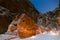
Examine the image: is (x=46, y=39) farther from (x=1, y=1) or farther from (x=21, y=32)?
(x=1, y=1)

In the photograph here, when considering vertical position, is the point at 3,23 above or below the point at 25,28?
above

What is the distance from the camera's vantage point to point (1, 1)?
20297 millimetres

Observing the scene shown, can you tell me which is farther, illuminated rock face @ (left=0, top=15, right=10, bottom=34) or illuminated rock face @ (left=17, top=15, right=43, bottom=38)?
illuminated rock face @ (left=0, top=15, right=10, bottom=34)

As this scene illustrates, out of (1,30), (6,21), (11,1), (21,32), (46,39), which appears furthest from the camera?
(11,1)

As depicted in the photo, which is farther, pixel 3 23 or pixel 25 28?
pixel 3 23

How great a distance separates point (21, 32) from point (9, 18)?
12.5 metres

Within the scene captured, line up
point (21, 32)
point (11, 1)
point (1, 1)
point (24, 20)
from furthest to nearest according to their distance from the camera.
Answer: point (11, 1)
point (1, 1)
point (24, 20)
point (21, 32)

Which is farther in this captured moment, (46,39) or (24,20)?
(24,20)

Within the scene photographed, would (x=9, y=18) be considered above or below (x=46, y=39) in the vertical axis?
above

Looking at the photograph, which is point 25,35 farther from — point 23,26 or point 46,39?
point 46,39

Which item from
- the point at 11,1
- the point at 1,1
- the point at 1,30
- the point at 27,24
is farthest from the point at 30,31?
the point at 11,1

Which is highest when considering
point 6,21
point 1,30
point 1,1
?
point 1,1

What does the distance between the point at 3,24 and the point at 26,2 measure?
1297 centimetres

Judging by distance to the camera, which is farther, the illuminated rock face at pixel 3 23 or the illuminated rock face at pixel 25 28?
the illuminated rock face at pixel 3 23
